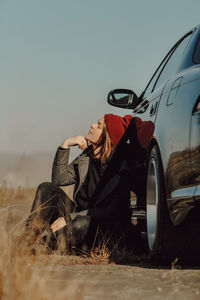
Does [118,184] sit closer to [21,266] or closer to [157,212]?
[157,212]

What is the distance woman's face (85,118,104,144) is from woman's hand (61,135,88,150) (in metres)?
0.21

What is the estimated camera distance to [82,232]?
17.6 feet

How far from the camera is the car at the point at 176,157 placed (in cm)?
358

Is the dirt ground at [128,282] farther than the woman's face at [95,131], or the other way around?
the woman's face at [95,131]

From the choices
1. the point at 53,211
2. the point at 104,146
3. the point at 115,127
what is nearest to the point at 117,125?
the point at 115,127

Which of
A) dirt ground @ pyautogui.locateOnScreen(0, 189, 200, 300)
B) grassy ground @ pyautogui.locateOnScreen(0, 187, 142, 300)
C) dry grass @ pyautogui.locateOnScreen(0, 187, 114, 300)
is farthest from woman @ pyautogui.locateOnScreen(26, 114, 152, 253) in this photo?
dirt ground @ pyautogui.locateOnScreen(0, 189, 200, 300)

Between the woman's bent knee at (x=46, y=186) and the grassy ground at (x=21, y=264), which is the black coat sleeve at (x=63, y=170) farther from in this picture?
the grassy ground at (x=21, y=264)

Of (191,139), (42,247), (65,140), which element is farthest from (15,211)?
(65,140)

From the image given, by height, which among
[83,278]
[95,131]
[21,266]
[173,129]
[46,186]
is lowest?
[83,278]

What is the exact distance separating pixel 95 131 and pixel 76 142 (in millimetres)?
321

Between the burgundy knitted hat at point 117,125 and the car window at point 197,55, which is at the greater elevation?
the car window at point 197,55

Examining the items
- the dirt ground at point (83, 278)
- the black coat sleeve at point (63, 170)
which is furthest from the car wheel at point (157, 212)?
the black coat sleeve at point (63, 170)

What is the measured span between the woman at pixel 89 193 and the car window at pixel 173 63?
429 millimetres

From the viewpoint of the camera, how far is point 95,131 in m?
5.76
